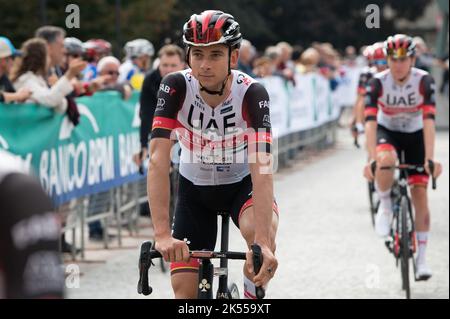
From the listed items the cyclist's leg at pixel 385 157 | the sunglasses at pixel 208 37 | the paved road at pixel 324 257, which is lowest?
the paved road at pixel 324 257

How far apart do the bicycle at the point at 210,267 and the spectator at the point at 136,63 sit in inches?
333

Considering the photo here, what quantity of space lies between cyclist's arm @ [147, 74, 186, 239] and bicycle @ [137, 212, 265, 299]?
0.48 feet

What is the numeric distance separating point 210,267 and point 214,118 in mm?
680

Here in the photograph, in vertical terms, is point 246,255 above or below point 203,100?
below

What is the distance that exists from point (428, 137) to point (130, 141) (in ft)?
13.6

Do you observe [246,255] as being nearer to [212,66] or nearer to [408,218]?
[212,66]

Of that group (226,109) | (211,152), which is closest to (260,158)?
(226,109)

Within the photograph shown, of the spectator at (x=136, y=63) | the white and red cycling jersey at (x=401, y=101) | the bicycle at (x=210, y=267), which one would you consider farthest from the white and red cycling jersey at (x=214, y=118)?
the spectator at (x=136, y=63)

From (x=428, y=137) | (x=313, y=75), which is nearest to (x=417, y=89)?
(x=428, y=137)

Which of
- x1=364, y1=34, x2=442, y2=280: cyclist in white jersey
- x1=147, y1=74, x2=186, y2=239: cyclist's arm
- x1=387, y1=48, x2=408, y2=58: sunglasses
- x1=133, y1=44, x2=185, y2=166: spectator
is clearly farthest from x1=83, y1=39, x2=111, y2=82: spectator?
x1=147, y1=74, x2=186, y2=239: cyclist's arm

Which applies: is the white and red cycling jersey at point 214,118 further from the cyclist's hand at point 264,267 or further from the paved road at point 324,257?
the paved road at point 324,257

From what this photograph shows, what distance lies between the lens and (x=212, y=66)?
454 cm

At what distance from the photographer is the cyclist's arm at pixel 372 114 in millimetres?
8984
